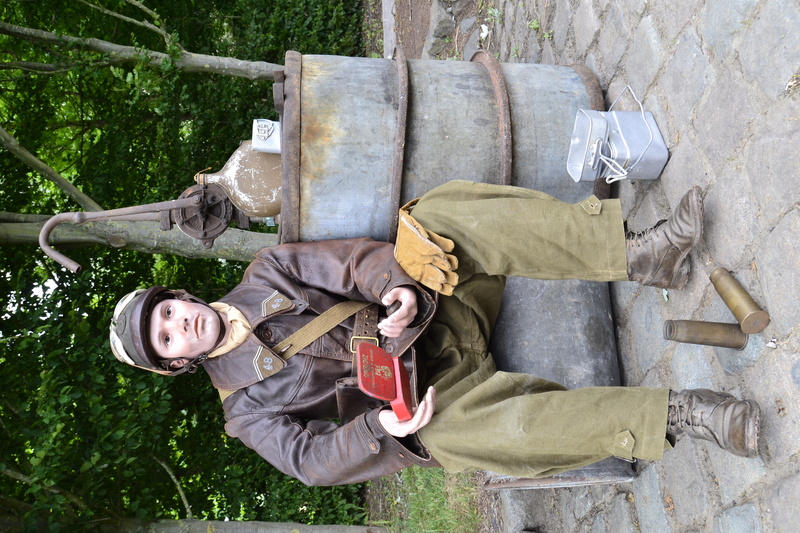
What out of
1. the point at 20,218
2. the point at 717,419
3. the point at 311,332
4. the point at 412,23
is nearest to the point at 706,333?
the point at 717,419

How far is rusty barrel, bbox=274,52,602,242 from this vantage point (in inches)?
108

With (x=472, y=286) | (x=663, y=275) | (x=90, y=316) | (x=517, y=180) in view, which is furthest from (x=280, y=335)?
(x=90, y=316)

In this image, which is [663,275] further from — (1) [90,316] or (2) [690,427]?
(1) [90,316]

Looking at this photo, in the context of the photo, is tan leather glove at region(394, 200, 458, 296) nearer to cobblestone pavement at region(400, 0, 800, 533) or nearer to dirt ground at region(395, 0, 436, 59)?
Result: cobblestone pavement at region(400, 0, 800, 533)

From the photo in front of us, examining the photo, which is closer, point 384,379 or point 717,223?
point 717,223

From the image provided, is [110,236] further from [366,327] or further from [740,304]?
[740,304]

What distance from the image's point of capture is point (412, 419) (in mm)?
2395

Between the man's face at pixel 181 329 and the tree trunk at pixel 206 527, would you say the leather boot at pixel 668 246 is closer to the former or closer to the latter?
the man's face at pixel 181 329

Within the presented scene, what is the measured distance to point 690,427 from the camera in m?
2.05

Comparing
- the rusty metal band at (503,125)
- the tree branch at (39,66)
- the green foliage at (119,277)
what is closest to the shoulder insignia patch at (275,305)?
the rusty metal band at (503,125)

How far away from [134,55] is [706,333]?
5.00 meters

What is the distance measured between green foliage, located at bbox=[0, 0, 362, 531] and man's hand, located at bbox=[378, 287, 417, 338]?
2.66m

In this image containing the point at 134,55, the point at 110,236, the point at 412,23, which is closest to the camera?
the point at 110,236

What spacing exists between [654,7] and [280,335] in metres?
2.14
